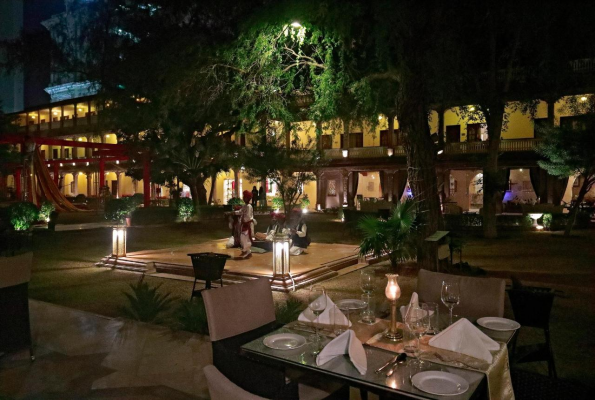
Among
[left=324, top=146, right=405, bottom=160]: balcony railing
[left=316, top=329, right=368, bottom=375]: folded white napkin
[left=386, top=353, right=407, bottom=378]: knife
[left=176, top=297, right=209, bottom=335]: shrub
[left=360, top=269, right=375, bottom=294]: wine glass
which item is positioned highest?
[left=324, top=146, right=405, bottom=160]: balcony railing

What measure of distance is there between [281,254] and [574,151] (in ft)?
44.1

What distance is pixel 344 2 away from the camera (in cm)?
880

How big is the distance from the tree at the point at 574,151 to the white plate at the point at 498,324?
15315 mm

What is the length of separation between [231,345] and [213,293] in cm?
39

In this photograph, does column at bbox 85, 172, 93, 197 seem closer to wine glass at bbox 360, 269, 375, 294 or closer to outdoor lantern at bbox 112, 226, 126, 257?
outdoor lantern at bbox 112, 226, 126, 257

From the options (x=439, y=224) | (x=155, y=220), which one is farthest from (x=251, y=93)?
(x=155, y=220)

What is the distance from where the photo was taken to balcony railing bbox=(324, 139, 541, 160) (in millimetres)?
25625

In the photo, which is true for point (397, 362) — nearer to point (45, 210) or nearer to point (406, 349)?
point (406, 349)

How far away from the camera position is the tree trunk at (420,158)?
9453mm

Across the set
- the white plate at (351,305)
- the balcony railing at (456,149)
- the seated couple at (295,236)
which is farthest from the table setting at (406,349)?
the balcony railing at (456,149)

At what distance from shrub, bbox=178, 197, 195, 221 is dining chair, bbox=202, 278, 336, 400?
19.6m

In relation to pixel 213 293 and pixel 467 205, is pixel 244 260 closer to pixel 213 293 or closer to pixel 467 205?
pixel 213 293

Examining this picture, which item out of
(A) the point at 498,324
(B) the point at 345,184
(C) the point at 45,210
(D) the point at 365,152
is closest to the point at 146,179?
(C) the point at 45,210

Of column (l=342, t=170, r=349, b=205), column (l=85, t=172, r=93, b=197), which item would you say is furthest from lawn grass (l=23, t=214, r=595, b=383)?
column (l=85, t=172, r=93, b=197)
